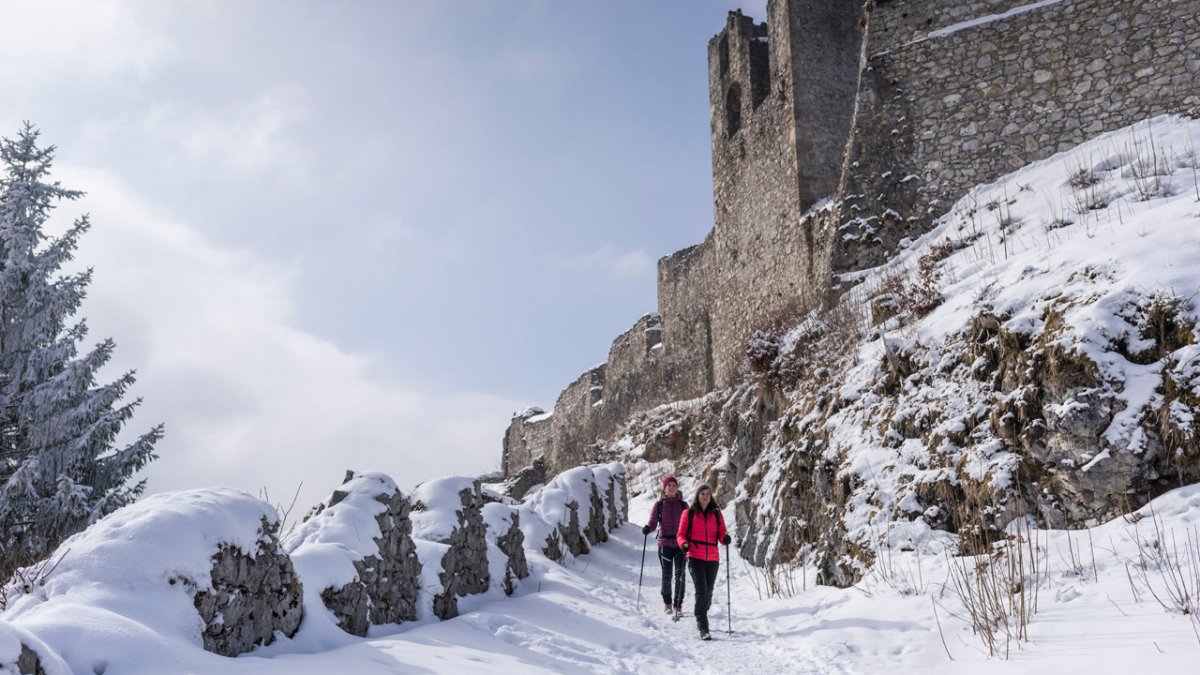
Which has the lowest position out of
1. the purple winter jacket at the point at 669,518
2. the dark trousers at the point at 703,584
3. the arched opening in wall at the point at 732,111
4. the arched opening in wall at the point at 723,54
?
the dark trousers at the point at 703,584

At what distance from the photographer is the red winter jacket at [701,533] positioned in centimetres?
699

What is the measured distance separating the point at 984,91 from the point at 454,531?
991cm

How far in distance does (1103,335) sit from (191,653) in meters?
6.47

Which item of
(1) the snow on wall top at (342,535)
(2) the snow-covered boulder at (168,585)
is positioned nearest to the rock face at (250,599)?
(2) the snow-covered boulder at (168,585)

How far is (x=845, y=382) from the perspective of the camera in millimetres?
8906

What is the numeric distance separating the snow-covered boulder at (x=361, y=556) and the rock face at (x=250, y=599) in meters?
0.29

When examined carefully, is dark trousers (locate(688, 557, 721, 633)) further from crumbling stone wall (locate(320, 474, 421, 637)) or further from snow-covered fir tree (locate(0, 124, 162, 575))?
snow-covered fir tree (locate(0, 124, 162, 575))

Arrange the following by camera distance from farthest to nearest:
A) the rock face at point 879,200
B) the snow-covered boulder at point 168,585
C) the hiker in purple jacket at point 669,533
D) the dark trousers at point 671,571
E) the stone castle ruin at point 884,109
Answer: the stone castle ruin at point 884,109, the hiker in purple jacket at point 669,533, the dark trousers at point 671,571, the rock face at point 879,200, the snow-covered boulder at point 168,585

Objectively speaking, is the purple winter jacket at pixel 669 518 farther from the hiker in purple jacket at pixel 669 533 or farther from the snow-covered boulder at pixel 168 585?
the snow-covered boulder at pixel 168 585

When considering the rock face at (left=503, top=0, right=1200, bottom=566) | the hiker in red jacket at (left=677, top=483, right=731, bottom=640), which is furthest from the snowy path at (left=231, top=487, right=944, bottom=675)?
the rock face at (left=503, top=0, right=1200, bottom=566)

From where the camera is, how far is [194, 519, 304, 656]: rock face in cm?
381

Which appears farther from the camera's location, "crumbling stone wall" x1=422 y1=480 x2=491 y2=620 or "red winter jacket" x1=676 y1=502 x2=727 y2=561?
"red winter jacket" x1=676 y1=502 x2=727 y2=561

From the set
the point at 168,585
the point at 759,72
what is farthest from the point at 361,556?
the point at 759,72

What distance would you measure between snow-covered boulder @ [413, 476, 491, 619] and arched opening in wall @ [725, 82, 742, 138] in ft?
46.4
